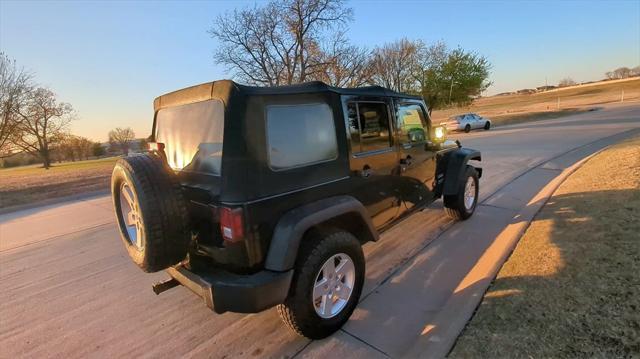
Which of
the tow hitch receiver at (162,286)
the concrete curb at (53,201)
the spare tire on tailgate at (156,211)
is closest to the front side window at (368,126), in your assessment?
the spare tire on tailgate at (156,211)

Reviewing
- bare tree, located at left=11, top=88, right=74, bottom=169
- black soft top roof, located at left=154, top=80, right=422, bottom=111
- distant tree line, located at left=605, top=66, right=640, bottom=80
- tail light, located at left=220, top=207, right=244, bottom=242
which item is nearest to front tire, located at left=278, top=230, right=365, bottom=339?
tail light, located at left=220, top=207, right=244, bottom=242

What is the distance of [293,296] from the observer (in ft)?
8.16

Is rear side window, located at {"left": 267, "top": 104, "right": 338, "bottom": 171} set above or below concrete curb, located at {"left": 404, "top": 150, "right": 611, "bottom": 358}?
above

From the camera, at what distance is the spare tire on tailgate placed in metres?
2.34

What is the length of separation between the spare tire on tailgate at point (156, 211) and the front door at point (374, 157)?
1485 millimetres

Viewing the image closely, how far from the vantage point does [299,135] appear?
267 centimetres

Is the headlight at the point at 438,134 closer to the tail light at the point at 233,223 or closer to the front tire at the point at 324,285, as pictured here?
the front tire at the point at 324,285

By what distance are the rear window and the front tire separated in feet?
3.10

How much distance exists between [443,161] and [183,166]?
3.48m

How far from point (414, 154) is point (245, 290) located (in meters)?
2.64

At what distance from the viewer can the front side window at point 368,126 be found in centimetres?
313

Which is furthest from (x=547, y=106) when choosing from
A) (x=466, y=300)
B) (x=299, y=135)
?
(x=299, y=135)

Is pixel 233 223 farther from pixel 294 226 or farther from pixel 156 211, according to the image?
pixel 156 211

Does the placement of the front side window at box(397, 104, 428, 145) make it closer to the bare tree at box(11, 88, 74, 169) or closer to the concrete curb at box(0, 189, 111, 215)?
the concrete curb at box(0, 189, 111, 215)
